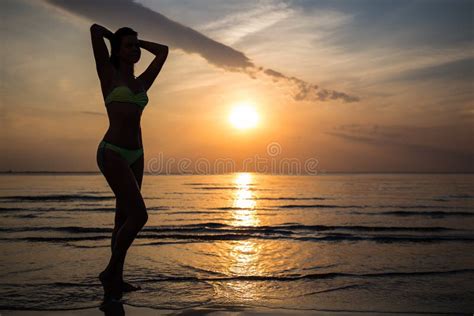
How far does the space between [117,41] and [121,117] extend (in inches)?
32.1

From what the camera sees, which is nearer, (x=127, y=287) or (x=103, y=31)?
(x=103, y=31)

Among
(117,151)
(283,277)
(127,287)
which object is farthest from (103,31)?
(283,277)

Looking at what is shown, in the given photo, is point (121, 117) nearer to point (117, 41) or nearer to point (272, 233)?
point (117, 41)

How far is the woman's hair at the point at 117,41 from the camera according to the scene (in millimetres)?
4172

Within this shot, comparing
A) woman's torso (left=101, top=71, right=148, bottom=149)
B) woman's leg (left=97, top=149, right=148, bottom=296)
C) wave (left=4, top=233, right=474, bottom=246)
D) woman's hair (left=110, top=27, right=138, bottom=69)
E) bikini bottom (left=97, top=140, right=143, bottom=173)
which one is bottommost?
wave (left=4, top=233, right=474, bottom=246)

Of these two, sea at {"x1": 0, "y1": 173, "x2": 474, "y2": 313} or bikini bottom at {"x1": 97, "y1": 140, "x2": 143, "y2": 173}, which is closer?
bikini bottom at {"x1": 97, "y1": 140, "x2": 143, "y2": 173}

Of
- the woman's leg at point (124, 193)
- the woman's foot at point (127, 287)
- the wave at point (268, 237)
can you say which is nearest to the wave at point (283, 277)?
the woman's foot at point (127, 287)

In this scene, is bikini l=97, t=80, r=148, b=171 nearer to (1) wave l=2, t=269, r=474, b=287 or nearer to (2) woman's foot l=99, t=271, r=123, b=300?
(2) woman's foot l=99, t=271, r=123, b=300

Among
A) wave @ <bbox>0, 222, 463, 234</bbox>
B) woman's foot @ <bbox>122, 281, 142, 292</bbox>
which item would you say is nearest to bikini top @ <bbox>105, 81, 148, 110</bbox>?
woman's foot @ <bbox>122, 281, 142, 292</bbox>

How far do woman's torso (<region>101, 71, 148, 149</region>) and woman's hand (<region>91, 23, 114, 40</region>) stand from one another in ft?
1.28

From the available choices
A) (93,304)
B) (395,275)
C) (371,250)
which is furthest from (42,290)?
(371,250)

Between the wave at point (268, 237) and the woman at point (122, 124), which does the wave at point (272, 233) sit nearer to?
the wave at point (268, 237)

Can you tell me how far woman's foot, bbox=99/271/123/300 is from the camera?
436 centimetres

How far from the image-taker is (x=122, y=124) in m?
4.12
